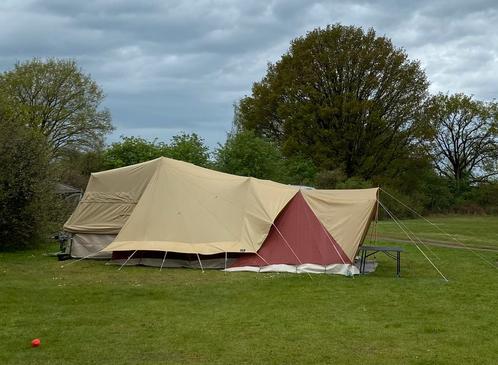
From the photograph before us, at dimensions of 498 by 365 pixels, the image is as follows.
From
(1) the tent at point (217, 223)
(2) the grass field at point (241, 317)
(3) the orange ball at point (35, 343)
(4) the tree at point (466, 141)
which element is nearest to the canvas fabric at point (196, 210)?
(1) the tent at point (217, 223)

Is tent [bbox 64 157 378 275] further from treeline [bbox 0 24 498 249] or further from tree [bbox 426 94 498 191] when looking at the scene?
tree [bbox 426 94 498 191]

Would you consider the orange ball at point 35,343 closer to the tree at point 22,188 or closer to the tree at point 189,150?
the tree at point 22,188

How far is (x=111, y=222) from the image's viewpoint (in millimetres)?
15398

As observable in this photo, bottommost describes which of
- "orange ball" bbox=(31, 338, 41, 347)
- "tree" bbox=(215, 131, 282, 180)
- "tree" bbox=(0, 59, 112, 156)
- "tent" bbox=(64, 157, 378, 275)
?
"orange ball" bbox=(31, 338, 41, 347)

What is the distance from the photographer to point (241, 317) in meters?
8.82

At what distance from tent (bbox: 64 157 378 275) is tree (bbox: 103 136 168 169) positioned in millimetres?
26187

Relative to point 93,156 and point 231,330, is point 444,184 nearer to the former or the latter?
point 93,156

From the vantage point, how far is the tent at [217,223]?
547 inches

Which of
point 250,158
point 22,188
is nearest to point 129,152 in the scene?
point 250,158

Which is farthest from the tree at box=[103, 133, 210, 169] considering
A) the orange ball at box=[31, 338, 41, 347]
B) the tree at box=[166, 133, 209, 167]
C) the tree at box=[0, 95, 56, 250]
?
the orange ball at box=[31, 338, 41, 347]

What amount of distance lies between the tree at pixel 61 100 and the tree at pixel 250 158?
1355 cm

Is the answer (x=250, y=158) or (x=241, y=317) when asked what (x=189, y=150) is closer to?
(x=250, y=158)

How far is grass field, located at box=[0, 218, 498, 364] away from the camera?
685 cm

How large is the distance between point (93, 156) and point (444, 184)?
28758 mm
